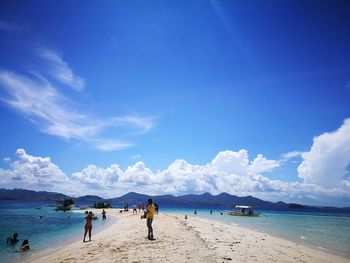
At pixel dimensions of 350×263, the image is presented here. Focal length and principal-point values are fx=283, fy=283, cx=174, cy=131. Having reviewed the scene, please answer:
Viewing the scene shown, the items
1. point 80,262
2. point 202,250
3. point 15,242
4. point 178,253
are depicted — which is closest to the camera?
point 80,262

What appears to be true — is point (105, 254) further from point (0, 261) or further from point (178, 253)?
point (0, 261)

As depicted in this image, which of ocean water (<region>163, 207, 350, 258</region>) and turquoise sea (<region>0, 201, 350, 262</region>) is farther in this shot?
ocean water (<region>163, 207, 350, 258</region>)

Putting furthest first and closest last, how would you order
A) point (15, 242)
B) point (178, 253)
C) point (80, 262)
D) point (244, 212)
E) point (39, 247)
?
Answer: point (244, 212)
point (15, 242)
point (39, 247)
point (178, 253)
point (80, 262)

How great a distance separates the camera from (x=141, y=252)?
14.1m

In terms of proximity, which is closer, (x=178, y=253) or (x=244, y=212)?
(x=178, y=253)

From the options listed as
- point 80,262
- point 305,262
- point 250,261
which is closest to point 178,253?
point 250,261

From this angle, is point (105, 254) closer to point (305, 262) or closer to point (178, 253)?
point (178, 253)

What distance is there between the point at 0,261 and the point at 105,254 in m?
7.23

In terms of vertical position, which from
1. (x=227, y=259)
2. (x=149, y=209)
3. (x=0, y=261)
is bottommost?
(x=0, y=261)

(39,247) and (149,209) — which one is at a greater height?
(149,209)

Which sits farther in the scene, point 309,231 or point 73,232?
point 309,231

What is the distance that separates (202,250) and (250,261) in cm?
274

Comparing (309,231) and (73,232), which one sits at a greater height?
(73,232)

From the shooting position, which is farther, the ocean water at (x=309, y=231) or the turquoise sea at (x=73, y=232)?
the ocean water at (x=309, y=231)
